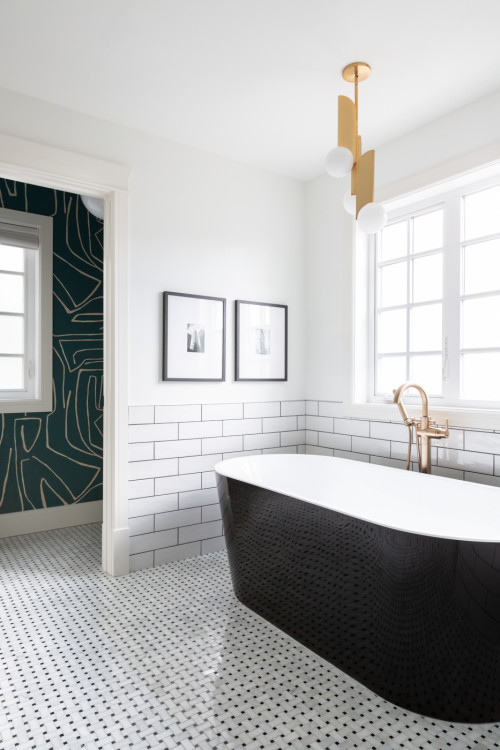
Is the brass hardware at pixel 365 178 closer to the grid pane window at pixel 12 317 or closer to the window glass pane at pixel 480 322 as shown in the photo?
the window glass pane at pixel 480 322

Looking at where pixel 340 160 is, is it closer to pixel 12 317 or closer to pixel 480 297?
pixel 480 297

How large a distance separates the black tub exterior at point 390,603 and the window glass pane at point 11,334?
241 cm

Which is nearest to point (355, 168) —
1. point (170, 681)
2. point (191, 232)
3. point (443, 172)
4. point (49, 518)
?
point (443, 172)

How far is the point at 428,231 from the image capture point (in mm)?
3061

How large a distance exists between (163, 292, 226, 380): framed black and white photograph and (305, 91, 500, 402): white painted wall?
2.50ft

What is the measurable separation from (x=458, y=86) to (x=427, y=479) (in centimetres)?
196

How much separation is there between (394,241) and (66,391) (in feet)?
8.74

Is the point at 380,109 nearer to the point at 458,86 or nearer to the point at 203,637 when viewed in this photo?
the point at 458,86

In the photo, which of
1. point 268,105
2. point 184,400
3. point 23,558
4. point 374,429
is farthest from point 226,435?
point 268,105

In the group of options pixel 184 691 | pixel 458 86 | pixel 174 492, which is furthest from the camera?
pixel 174 492

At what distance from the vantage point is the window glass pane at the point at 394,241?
322cm

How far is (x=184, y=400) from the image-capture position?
10.3ft

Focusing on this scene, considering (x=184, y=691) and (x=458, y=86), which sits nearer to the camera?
(x=184, y=691)

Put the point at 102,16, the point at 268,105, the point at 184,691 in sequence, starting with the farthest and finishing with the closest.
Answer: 1. the point at 268,105
2. the point at 102,16
3. the point at 184,691
